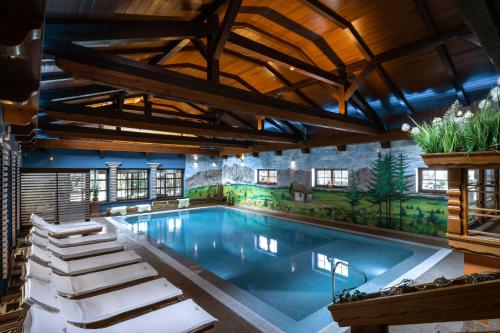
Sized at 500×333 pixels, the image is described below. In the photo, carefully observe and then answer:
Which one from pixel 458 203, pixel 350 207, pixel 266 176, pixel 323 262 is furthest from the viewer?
pixel 266 176

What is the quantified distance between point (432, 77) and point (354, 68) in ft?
5.94

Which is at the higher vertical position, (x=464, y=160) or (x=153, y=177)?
(x=464, y=160)

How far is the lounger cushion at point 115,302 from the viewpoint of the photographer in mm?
2625

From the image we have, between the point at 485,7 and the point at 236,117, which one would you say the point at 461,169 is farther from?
the point at 236,117

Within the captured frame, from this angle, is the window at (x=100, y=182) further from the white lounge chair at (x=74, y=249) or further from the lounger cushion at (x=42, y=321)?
the lounger cushion at (x=42, y=321)

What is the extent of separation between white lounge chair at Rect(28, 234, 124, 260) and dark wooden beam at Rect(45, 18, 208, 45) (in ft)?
11.6

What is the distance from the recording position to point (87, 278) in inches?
144

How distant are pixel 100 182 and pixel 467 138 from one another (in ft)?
42.5

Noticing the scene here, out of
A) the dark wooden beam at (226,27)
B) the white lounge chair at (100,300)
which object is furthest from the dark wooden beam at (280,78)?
the white lounge chair at (100,300)

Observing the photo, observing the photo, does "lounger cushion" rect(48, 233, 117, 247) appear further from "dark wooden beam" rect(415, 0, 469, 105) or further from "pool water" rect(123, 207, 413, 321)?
"dark wooden beam" rect(415, 0, 469, 105)

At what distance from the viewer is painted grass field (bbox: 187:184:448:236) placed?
24.2 feet

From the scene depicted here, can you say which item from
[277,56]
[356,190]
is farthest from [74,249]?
[356,190]

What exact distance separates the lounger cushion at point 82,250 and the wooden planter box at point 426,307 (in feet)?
15.8

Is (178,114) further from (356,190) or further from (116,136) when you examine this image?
(356,190)
